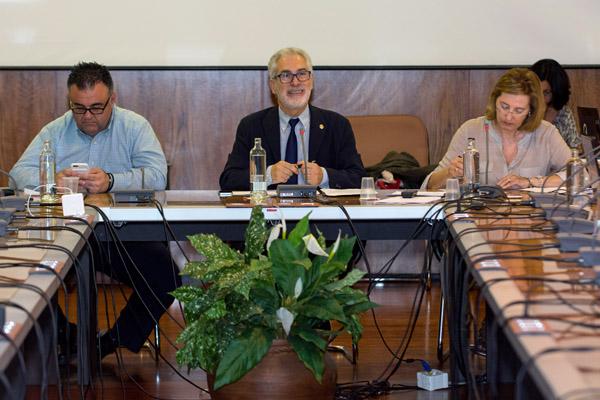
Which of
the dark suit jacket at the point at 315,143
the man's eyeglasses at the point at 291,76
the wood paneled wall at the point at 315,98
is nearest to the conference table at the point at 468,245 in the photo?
the dark suit jacket at the point at 315,143

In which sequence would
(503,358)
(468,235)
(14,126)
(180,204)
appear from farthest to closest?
(14,126), (180,204), (503,358), (468,235)

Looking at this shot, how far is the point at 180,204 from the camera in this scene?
3.42 metres

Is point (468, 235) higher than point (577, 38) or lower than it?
lower

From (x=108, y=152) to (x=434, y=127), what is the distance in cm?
219

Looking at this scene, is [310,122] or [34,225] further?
[310,122]

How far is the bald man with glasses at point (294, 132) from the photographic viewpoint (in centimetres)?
429

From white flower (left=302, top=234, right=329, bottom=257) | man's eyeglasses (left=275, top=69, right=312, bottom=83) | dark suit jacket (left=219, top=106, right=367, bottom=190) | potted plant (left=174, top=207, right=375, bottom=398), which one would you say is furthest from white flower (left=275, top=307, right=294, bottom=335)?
man's eyeglasses (left=275, top=69, right=312, bottom=83)

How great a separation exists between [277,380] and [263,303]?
0.69 ft

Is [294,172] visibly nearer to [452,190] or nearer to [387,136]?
[452,190]

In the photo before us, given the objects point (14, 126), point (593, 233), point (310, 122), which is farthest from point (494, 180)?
point (14, 126)

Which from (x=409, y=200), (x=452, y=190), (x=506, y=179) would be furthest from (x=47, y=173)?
(x=506, y=179)

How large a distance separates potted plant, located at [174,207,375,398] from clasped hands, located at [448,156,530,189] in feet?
3.72

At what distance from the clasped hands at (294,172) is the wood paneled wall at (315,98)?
5.73 ft

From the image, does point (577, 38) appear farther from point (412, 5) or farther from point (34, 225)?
point (34, 225)
